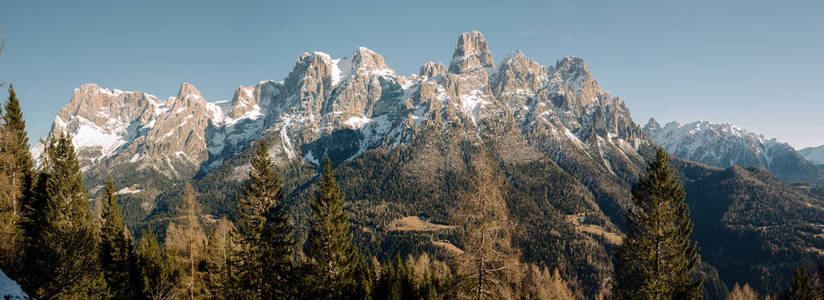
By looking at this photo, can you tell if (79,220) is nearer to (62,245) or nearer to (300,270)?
(62,245)

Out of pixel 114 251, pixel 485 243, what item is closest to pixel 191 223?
pixel 114 251

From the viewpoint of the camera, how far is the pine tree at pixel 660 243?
2230 centimetres

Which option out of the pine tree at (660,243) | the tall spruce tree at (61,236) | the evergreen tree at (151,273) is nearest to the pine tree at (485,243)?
the pine tree at (660,243)

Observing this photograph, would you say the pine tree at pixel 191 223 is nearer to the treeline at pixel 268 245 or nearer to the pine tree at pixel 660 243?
the treeline at pixel 268 245

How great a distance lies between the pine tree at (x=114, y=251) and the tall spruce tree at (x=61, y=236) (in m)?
2.80

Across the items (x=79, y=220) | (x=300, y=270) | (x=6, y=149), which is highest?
(x=6, y=149)

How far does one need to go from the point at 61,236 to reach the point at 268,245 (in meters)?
15.4

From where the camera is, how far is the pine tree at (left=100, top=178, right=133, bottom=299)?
3294cm

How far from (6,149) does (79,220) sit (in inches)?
293

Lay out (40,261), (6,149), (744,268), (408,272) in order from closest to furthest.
→ (40,261) → (6,149) → (408,272) → (744,268)

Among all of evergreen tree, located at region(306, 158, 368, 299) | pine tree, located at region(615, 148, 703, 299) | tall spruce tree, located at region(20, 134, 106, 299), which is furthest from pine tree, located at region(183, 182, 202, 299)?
pine tree, located at region(615, 148, 703, 299)

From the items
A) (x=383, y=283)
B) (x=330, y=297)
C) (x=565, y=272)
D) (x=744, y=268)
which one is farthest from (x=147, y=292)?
(x=744, y=268)

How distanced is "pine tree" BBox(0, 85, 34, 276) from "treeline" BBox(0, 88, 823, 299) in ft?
0.31

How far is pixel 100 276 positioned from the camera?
91.2ft
